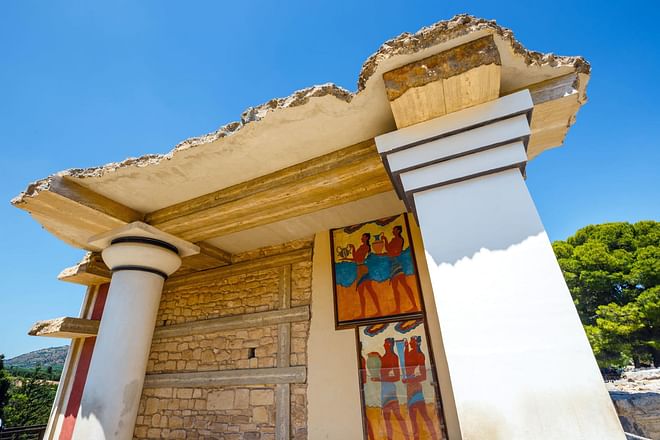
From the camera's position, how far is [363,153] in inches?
110

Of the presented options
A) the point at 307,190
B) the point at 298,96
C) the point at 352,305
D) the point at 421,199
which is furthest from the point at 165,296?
the point at 421,199

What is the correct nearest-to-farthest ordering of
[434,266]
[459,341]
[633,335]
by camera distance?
[459,341] < [434,266] < [633,335]

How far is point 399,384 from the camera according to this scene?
11.0ft

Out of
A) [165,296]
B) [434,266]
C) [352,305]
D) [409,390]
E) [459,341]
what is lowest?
[409,390]

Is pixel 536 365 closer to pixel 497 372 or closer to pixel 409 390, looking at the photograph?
pixel 497 372

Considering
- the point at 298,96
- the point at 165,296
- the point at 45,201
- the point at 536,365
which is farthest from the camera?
the point at 165,296

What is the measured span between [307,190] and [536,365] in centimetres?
221

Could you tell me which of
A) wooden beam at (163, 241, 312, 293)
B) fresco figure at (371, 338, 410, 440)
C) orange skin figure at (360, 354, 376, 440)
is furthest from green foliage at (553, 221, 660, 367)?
wooden beam at (163, 241, 312, 293)

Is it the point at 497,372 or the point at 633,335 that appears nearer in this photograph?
the point at 497,372

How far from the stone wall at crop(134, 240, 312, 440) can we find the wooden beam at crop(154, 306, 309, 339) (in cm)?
2

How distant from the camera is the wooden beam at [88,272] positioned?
483 centimetres

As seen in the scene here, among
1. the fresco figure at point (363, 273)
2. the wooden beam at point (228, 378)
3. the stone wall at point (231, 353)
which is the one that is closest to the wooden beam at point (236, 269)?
the stone wall at point (231, 353)

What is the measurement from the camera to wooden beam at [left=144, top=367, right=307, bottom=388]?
3.88m

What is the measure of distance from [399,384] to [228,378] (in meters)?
2.30
